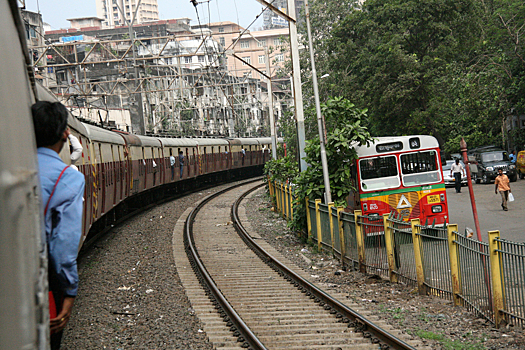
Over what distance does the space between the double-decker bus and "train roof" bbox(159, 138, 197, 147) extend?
18.0m

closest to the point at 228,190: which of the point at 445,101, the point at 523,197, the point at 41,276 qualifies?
the point at 445,101

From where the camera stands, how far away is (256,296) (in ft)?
32.9

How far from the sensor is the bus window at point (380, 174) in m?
14.3

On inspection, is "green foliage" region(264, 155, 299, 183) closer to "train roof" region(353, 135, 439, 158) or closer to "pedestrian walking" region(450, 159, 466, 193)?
"pedestrian walking" region(450, 159, 466, 193)

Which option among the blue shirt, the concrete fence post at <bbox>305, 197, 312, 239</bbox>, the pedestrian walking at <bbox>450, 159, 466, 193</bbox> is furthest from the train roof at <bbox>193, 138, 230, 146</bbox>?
the blue shirt

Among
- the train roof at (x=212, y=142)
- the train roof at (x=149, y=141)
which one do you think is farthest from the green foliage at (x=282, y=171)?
the train roof at (x=212, y=142)

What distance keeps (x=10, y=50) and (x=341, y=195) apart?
12.9 metres

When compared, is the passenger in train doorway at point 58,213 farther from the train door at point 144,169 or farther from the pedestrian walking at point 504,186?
the train door at point 144,169

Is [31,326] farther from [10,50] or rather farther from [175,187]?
[175,187]

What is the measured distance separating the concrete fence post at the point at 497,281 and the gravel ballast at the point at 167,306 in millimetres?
179

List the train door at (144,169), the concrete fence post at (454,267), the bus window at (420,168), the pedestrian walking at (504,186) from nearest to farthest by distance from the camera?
the concrete fence post at (454,267) → the bus window at (420,168) → the pedestrian walking at (504,186) → the train door at (144,169)

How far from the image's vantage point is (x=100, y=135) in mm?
16484

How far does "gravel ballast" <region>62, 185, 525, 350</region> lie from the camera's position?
7328 millimetres

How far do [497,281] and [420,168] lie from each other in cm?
738
